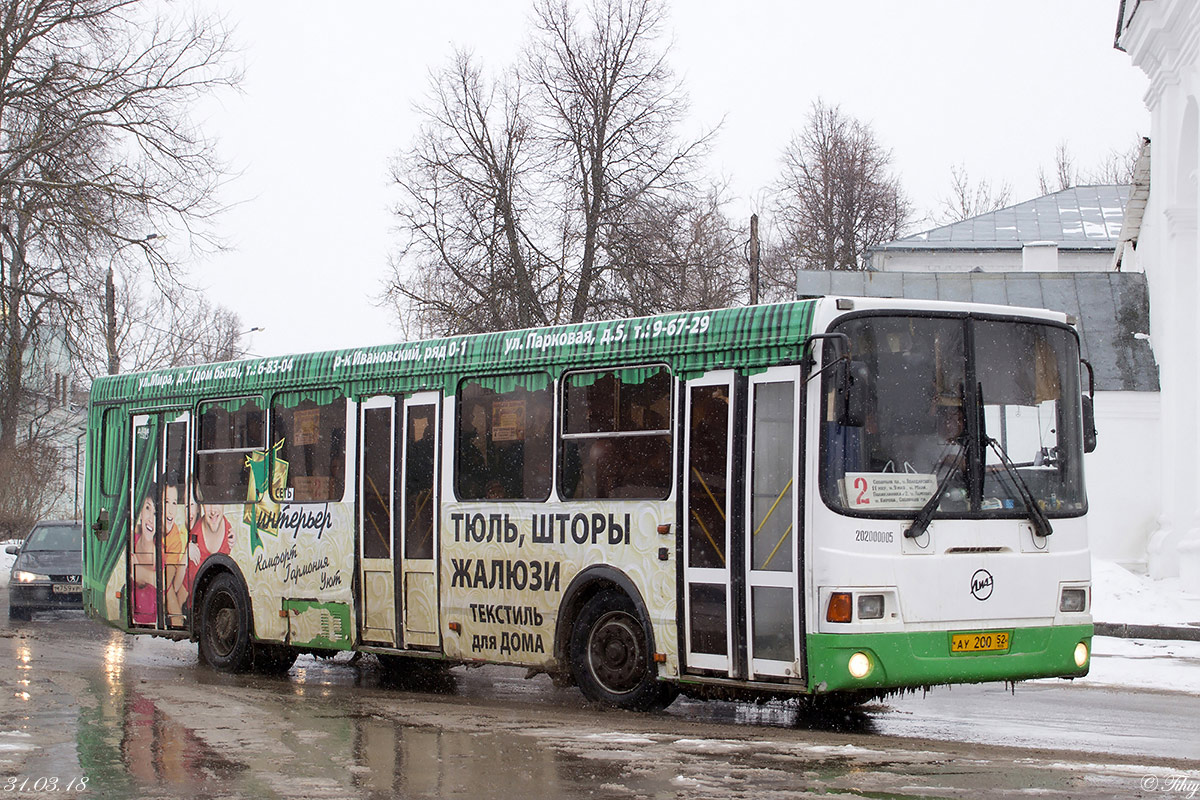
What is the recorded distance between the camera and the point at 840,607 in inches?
352

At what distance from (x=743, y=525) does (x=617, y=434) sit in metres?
1.43

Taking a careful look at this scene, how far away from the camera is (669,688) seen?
10367 millimetres

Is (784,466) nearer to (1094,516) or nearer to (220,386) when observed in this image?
(220,386)

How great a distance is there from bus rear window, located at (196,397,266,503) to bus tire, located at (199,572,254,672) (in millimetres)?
839

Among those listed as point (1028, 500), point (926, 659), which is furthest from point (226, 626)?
point (1028, 500)

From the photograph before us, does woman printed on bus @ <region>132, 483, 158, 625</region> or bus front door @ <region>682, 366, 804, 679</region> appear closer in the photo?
bus front door @ <region>682, 366, 804, 679</region>

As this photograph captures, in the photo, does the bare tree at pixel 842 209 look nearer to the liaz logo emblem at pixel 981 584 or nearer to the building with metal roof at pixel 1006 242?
the building with metal roof at pixel 1006 242

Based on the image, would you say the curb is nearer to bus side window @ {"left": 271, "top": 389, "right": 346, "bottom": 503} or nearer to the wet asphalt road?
the wet asphalt road

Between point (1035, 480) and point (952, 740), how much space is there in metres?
1.77

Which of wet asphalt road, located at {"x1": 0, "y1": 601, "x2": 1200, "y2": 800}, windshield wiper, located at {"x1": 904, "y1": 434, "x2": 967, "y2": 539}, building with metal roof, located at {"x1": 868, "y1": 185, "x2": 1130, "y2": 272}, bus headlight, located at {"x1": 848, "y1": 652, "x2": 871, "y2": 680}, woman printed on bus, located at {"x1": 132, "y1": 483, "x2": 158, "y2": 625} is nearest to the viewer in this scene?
wet asphalt road, located at {"x1": 0, "y1": 601, "x2": 1200, "y2": 800}

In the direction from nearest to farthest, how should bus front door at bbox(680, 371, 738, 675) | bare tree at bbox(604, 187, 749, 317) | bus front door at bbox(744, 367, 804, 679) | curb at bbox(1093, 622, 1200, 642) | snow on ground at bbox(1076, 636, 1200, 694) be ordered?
bus front door at bbox(744, 367, 804, 679) < bus front door at bbox(680, 371, 738, 675) < snow on ground at bbox(1076, 636, 1200, 694) < curb at bbox(1093, 622, 1200, 642) < bare tree at bbox(604, 187, 749, 317)

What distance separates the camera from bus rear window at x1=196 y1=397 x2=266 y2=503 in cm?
1403

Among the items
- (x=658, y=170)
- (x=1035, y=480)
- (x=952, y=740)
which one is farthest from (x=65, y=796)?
(x=658, y=170)

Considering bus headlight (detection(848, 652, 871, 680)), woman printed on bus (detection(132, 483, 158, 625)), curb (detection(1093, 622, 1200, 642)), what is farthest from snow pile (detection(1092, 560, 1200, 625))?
woman printed on bus (detection(132, 483, 158, 625))
